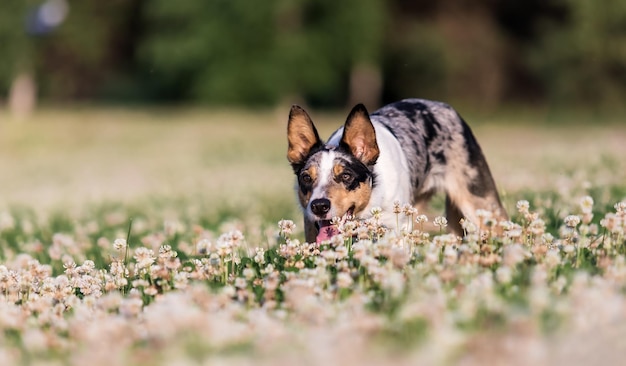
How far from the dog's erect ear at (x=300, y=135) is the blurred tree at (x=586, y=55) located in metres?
37.9

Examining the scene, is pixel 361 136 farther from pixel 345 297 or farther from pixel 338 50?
pixel 338 50

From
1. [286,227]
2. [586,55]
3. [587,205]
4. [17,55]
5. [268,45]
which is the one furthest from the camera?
[268,45]

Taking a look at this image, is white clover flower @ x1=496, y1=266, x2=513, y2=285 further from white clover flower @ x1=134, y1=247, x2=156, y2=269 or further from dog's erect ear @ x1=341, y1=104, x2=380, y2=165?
dog's erect ear @ x1=341, y1=104, x2=380, y2=165

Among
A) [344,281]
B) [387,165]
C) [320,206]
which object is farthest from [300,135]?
[344,281]

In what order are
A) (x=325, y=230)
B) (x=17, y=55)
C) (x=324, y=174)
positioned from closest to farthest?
(x=325, y=230), (x=324, y=174), (x=17, y=55)

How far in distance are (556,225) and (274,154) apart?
19.6 meters

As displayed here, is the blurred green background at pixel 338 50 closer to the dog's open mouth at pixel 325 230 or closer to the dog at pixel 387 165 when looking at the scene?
the dog at pixel 387 165

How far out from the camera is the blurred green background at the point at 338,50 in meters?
42.8

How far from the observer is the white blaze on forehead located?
6.52 metres

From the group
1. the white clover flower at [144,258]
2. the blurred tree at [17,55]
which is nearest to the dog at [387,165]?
the white clover flower at [144,258]

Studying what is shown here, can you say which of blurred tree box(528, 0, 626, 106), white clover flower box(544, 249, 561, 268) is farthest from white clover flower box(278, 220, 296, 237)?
blurred tree box(528, 0, 626, 106)

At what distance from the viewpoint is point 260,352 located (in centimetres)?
366

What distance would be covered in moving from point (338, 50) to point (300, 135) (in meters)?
37.0

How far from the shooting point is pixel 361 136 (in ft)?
22.5
